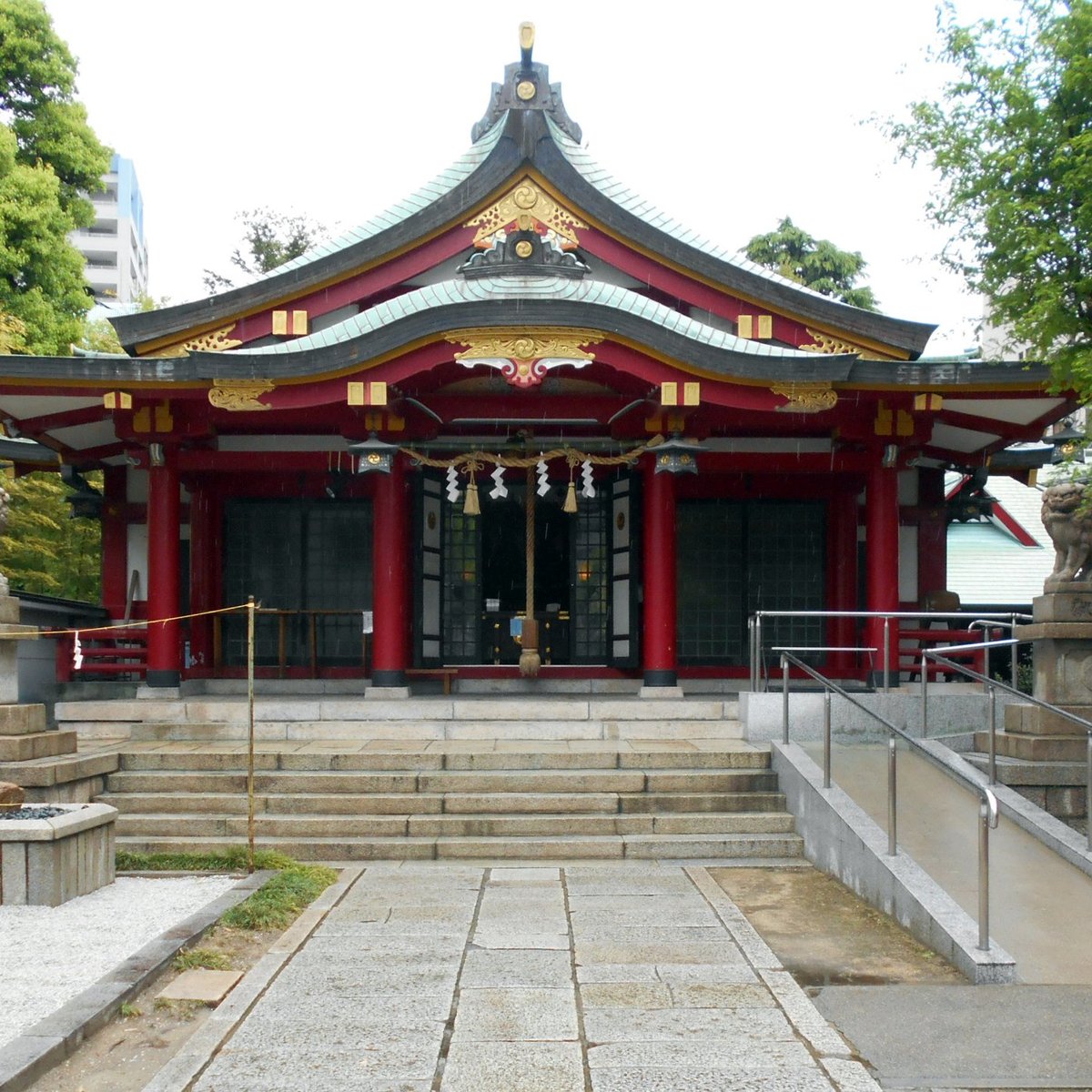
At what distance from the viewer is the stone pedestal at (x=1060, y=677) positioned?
927 centimetres

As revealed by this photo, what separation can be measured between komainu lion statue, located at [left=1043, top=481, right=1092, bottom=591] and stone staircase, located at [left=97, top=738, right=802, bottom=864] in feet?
9.93

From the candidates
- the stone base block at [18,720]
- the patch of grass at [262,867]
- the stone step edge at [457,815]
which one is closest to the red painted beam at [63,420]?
the stone base block at [18,720]

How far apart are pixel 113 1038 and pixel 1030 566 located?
18.7 metres

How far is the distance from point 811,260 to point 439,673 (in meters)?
20.9

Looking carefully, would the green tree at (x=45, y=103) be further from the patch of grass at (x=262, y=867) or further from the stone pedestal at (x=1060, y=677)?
the stone pedestal at (x=1060, y=677)

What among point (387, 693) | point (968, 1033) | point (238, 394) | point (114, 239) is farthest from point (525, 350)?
point (114, 239)

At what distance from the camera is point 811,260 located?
99.8 feet

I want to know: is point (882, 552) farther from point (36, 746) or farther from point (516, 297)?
point (36, 746)

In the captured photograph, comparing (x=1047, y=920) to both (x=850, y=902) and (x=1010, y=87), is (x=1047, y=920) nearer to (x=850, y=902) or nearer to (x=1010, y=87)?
(x=850, y=902)

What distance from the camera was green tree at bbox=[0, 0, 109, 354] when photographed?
19.1 meters

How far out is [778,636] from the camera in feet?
48.2

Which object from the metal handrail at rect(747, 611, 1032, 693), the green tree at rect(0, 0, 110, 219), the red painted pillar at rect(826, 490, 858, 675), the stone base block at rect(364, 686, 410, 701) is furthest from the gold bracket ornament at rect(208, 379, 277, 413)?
the green tree at rect(0, 0, 110, 219)

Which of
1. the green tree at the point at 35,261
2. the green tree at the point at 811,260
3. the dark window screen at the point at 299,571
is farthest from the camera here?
the green tree at the point at 811,260

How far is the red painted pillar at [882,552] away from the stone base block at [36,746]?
8.20 meters
